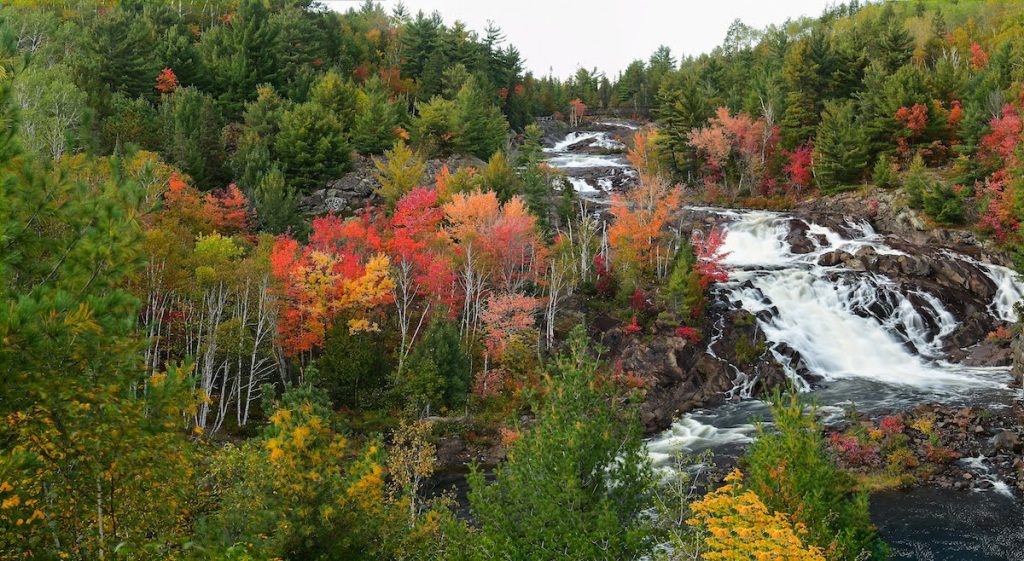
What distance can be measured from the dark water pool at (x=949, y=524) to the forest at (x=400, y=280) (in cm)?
136

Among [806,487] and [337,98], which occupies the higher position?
[337,98]

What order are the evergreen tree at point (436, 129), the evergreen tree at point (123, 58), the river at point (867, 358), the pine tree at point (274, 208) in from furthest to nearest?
the evergreen tree at point (436, 129) → the evergreen tree at point (123, 58) → the pine tree at point (274, 208) → the river at point (867, 358)

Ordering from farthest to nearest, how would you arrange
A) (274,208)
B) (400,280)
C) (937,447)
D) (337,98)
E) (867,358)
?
(337,98), (274,208), (867,358), (400,280), (937,447)

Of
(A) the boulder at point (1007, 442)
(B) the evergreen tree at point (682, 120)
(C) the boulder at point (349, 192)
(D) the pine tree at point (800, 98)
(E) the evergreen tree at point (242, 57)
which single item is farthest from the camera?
(B) the evergreen tree at point (682, 120)

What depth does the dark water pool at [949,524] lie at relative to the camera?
20.3 metres

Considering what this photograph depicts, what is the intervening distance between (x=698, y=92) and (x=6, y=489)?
2851 inches

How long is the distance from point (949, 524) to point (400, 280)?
91.3 feet

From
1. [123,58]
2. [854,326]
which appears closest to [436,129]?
[123,58]

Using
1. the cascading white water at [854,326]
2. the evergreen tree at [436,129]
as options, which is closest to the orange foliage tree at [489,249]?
the cascading white water at [854,326]

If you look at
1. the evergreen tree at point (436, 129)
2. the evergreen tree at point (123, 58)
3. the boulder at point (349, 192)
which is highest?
the evergreen tree at point (123, 58)

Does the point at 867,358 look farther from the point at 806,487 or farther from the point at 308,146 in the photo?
the point at 308,146

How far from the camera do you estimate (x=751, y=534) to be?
1275 centimetres

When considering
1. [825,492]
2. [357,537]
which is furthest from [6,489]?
[825,492]

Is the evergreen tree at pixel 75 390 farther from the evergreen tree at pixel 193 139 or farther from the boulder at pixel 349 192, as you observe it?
the boulder at pixel 349 192
